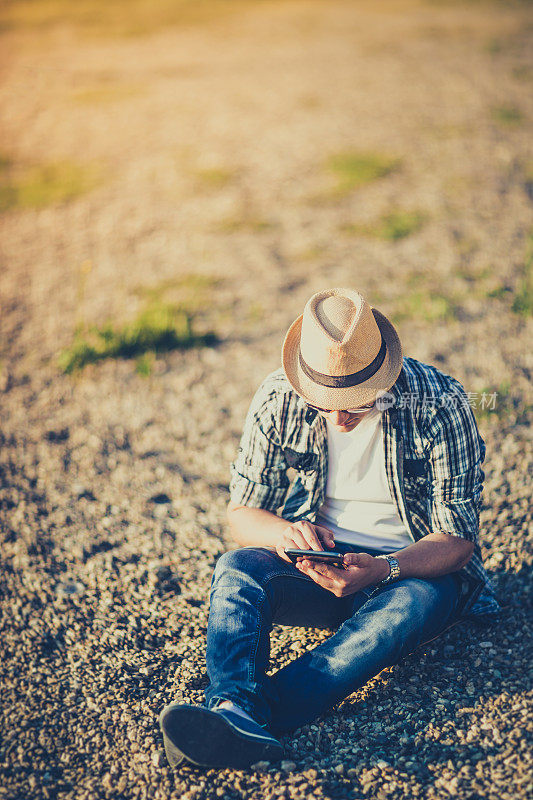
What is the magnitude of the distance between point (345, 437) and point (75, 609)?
5.90 ft

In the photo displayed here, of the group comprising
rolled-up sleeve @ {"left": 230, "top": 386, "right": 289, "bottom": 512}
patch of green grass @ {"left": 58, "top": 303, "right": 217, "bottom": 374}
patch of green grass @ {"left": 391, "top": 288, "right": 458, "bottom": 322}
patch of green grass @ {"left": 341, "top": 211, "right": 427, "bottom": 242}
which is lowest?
patch of green grass @ {"left": 391, "top": 288, "right": 458, "bottom": 322}

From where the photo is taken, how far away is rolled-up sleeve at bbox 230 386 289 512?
10.6ft

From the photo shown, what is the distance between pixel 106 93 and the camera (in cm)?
1210

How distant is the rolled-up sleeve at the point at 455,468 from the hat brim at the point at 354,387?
285mm

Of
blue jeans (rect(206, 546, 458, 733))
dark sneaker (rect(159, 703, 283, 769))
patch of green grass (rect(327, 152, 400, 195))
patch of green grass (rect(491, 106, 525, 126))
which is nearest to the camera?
dark sneaker (rect(159, 703, 283, 769))

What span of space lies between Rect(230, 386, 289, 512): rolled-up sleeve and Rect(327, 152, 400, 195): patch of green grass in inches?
236

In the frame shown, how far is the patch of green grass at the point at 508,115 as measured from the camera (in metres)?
9.85

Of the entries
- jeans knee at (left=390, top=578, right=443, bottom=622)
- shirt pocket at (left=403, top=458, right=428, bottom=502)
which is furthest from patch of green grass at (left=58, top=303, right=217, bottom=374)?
jeans knee at (left=390, top=578, right=443, bottom=622)

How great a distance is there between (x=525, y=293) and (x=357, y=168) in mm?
3614

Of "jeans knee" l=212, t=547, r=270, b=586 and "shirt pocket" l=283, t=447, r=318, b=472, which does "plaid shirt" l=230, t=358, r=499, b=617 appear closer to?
"shirt pocket" l=283, t=447, r=318, b=472

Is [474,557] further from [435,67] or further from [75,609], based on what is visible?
[435,67]

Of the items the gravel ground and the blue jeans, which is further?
the gravel ground

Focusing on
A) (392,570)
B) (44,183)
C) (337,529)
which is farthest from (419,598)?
(44,183)

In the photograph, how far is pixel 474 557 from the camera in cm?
327
